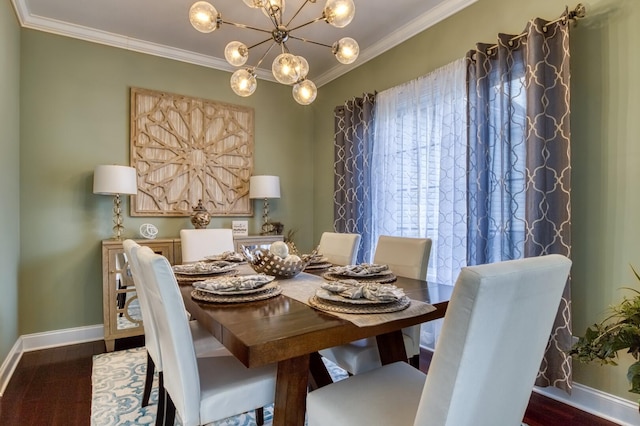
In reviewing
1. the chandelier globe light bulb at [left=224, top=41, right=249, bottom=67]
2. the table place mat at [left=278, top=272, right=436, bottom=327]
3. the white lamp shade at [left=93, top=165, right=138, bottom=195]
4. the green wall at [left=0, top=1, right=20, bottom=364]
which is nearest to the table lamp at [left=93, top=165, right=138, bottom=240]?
the white lamp shade at [left=93, top=165, right=138, bottom=195]

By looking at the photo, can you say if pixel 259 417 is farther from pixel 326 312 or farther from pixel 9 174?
pixel 9 174

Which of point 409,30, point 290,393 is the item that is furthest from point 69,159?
point 409,30

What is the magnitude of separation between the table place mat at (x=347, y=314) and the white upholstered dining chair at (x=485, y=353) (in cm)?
28

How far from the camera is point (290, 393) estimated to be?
4.09 ft

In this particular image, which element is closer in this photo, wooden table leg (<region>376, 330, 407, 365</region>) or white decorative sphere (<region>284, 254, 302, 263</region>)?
wooden table leg (<region>376, 330, 407, 365</region>)

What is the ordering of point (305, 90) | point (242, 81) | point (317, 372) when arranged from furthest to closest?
point (305, 90)
point (242, 81)
point (317, 372)

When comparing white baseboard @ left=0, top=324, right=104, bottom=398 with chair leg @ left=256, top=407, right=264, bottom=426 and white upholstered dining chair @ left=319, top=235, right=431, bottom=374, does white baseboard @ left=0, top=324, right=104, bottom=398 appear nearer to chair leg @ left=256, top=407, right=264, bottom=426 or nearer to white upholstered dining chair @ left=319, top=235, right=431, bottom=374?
chair leg @ left=256, top=407, right=264, bottom=426

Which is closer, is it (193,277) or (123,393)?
(193,277)

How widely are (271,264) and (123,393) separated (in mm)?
1304

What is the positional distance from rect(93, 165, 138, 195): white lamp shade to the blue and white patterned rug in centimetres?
130

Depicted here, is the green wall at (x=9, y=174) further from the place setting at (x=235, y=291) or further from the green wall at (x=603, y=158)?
the green wall at (x=603, y=158)

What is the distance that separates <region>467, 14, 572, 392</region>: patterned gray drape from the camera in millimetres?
1998

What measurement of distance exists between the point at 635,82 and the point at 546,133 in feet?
1.47

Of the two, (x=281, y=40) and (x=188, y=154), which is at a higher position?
(x=281, y=40)
